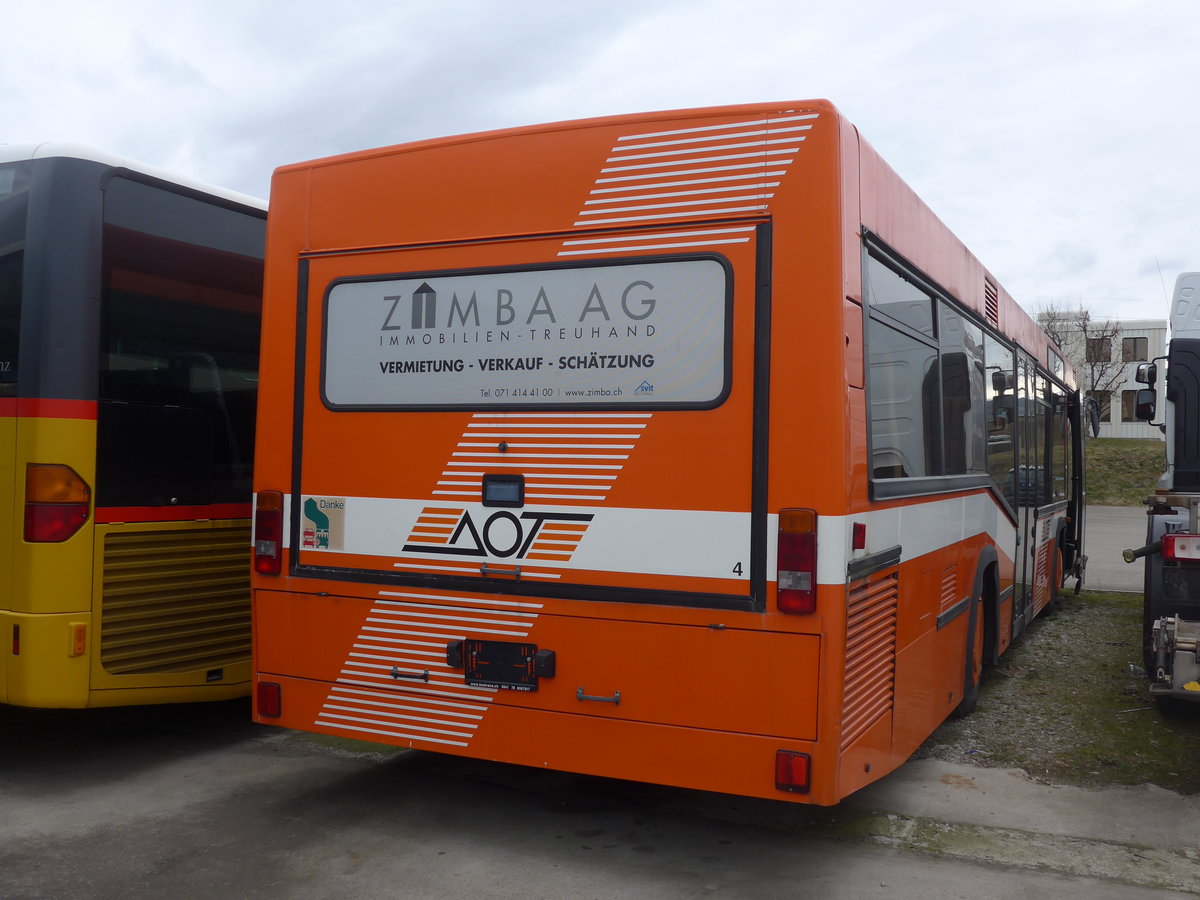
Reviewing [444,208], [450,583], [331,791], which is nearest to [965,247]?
[444,208]

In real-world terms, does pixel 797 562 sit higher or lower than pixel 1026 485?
lower

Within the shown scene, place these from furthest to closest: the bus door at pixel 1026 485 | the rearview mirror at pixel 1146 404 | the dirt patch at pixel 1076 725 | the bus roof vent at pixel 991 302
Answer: the rearview mirror at pixel 1146 404, the bus door at pixel 1026 485, the bus roof vent at pixel 991 302, the dirt patch at pixel 1076 725

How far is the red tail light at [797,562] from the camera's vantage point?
3.83 m

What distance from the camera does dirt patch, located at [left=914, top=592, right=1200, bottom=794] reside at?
5.82 metres

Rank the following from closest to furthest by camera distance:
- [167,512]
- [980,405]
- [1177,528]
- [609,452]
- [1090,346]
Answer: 1. [609,452]
2. [167,512]
3. [980,405]
4. [1177,528]
5. [1090,346]

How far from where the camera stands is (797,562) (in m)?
3.85

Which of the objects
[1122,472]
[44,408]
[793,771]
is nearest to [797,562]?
[793,771]

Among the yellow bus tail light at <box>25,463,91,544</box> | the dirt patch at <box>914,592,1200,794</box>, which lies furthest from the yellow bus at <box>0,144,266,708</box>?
the dirt patch at <box>914,592,1200,794</box>

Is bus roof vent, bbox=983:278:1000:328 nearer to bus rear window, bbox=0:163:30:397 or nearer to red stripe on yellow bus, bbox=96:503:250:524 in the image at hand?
red stripe on yellow bus, bbox=96:503:250:524

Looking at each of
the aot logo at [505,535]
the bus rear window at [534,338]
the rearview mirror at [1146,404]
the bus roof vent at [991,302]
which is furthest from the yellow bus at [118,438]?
the rearview mirror at [1146,404]

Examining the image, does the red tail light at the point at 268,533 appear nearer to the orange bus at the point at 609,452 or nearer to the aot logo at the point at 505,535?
the orange bus at the point at 609,452

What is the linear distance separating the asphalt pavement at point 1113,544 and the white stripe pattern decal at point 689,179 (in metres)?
11.3

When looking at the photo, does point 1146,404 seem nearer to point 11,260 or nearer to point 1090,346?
point 11,260

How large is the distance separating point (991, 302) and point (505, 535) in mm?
4318
